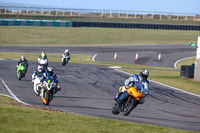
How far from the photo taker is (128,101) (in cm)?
1403

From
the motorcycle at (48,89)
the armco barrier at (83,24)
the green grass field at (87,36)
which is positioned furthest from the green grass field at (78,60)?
the motorcycle at (48,89)

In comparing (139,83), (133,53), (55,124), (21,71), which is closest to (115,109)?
(139,83)

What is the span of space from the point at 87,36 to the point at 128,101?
53159 millimetres

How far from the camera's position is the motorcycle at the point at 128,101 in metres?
13.3

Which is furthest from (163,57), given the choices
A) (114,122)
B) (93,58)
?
(114,122)

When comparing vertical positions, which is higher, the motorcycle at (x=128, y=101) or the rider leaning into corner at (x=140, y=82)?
the rider leaning into corner at (x=140, y=82)

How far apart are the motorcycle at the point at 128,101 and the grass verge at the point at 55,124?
1.54 m

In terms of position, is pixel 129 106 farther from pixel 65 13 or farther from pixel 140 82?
pixel 65 13

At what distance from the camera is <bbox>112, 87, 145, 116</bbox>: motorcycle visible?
525 inches

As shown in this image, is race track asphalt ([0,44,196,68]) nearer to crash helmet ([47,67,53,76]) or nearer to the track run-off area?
the track run-off area

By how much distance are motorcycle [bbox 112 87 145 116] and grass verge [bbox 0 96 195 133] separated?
1536 millimetres

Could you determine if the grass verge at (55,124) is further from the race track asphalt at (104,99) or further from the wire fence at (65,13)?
the wire fence at (65,13)

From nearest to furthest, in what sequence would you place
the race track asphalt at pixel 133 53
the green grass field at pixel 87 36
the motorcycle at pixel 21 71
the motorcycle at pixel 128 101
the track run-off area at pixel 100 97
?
the motorcycle at pixel 128 101
the track run-off area at pixel 100 97
the motorcycle at pixel 21 71
the race track asphalt at pixel 133 53
the green grass field at pixel 87 36

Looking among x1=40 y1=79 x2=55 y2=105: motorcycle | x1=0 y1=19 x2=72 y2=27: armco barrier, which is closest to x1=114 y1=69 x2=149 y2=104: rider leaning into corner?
x1=40 y1=79 x2=55 y2=105: motorcycle
